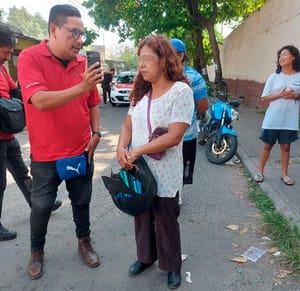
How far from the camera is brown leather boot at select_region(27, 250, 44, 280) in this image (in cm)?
238

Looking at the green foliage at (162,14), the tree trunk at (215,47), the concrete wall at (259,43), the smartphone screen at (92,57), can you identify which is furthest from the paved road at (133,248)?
the green foliage at (162,14)

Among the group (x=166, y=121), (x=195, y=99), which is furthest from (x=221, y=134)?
(x=166, y=121)

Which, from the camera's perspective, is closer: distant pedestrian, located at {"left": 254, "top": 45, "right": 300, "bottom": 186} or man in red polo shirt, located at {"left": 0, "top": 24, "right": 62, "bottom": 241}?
man in red polo shirt, located at {"left": 0, "top": 24, "right": 62, "bottom": 241}

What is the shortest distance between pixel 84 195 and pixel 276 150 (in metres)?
4.10

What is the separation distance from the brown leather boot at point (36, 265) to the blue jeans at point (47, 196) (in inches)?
2.0

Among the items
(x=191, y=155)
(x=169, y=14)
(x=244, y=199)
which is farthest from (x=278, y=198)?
(x=169, y=14)

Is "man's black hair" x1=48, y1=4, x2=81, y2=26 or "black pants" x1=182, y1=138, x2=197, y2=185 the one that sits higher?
"man's black hair" x1=48, y1=4, x2=81, y2=26

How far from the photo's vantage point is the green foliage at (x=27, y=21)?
80.2 metres

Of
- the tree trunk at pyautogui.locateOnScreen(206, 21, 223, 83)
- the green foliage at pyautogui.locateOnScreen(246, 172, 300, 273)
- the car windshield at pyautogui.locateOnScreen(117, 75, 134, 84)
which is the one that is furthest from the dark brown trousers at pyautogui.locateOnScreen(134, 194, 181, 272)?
the car windshield at pyautogui.locateOnScreen(117, 75, 134, 84)

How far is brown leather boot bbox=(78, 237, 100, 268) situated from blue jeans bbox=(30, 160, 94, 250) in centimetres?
7

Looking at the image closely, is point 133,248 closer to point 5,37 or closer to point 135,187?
point 135,187

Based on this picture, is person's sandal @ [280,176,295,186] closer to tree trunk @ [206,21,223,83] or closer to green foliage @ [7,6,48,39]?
tree trunk @ [206,21,223,83]

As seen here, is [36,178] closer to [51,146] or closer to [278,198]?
[51,146]

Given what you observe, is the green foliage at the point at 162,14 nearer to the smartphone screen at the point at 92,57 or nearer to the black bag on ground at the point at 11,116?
the black bag on ground at the point at 11,116
